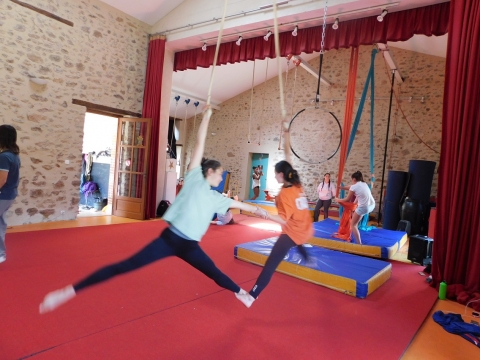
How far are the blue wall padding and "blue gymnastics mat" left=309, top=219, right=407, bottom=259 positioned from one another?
1697 millimetres

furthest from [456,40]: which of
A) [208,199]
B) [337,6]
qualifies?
[208,199]

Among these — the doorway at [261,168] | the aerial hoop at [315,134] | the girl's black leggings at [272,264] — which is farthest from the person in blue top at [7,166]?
the doorway at [261,168]

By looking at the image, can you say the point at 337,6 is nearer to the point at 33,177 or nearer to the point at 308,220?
the point at 308,220

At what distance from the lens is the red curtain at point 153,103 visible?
7.51 metres

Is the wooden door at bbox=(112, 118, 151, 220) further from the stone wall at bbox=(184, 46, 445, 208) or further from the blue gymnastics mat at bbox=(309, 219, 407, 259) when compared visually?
the stone wall at bbox=(184, 46, 445, 208)

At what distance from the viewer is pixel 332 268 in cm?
383

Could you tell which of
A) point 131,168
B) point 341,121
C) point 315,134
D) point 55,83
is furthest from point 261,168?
point 55,83

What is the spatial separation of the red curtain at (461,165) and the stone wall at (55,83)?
6.21m

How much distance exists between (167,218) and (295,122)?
32.3ft

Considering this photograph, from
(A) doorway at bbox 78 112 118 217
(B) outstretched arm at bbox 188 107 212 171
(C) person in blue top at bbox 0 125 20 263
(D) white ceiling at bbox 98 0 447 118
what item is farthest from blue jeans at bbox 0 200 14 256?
(D) white ceiling at bbox 98 0 447 118

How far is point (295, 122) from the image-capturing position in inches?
451

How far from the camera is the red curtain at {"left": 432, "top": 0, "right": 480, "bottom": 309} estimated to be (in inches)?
145

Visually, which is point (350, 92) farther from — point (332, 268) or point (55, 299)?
point (55, 299)

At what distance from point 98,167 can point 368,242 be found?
23.0 ft
